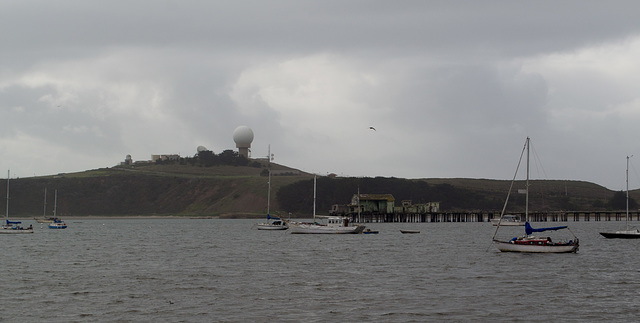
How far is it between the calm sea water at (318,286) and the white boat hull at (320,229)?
36.0 m

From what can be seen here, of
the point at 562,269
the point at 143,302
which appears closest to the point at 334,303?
the point at 143,302

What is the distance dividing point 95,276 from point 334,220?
64222 millimetres

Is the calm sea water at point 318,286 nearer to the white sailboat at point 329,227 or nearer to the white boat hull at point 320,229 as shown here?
the white boat hull at point 320,229

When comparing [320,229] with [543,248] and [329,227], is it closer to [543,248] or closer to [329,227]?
[329,227]

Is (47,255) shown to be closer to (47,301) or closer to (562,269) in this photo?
(47,301)

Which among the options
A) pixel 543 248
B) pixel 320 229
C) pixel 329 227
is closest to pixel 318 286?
pixel 543 248

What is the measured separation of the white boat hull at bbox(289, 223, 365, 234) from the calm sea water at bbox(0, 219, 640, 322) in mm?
35986

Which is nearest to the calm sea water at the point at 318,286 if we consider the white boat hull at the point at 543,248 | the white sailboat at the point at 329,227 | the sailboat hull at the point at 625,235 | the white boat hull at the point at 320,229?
the white boat hull at the point at 543,248

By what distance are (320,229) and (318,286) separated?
6615 centimetres

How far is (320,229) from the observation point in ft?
363

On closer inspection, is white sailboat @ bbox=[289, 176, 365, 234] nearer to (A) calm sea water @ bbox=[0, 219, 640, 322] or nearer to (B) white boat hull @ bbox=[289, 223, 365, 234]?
(B) white boat hull @ bbox=[289, 223, 365, 234]

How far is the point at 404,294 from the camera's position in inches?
1608

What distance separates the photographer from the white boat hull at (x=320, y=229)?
109 metres

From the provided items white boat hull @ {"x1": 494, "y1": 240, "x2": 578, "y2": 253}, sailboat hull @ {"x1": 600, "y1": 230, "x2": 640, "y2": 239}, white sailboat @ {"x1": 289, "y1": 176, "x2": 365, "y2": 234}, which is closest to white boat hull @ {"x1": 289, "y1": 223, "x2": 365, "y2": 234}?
white sailboat @ {"x1": 289, "y1": 176, "x2": 365, "y2": 234}
